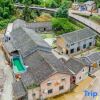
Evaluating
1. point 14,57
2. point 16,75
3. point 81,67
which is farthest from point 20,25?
point 81,67

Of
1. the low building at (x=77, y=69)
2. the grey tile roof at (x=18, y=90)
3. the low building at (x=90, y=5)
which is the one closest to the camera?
the grey tile roof at (x=18, y=90)

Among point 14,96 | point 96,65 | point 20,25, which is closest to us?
point 14,96

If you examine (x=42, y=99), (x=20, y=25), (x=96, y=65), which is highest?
(x=20, y=25)

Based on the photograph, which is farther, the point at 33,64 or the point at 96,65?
the point at 96,65

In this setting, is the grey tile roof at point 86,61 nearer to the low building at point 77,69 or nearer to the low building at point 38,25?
the low building at point 77,69

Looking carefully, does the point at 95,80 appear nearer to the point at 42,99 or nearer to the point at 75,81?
the point at 75,81

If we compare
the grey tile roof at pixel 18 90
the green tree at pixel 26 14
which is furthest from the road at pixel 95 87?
the green tree at pixel 26 14

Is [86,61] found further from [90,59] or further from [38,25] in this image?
[38,25]

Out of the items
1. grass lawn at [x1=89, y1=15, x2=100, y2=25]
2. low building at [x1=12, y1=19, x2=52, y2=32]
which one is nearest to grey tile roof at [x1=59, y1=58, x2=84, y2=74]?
low building at [x1=12, y1=19, x2=52, y2=32]
